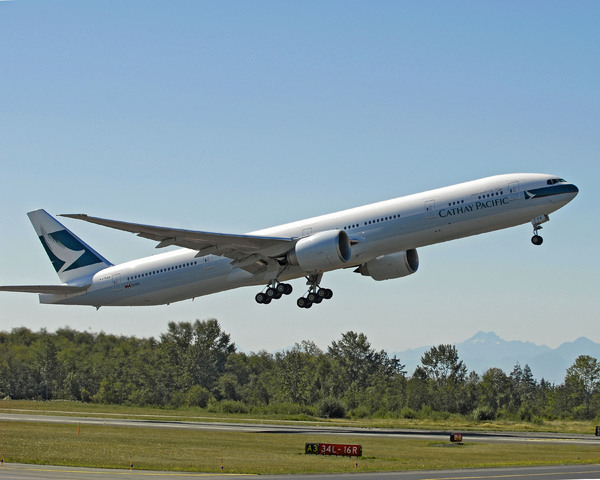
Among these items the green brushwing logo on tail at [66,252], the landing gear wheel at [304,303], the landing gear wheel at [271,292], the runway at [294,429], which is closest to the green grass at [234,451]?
the runway at [294,429]

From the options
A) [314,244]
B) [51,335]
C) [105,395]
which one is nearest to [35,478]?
[314,244]

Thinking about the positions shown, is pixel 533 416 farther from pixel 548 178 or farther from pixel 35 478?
pixel 35 478

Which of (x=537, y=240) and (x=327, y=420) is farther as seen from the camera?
(x=327, y=420)

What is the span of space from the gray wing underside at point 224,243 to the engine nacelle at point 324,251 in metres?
2.03

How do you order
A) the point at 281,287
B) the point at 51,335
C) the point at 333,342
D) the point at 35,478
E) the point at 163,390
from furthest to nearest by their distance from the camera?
the point at 333,342 < the point at 51,335 < the point at 163,390 < the point at 281,287 < the point at 35,478

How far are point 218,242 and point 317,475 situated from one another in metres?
20.3

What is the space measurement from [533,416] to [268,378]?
162 ft

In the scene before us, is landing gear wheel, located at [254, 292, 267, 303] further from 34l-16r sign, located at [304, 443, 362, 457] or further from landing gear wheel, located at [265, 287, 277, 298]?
34l-16r sign, located at [304, 443, 362, 457]

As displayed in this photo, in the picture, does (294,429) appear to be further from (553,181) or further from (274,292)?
(553,181)

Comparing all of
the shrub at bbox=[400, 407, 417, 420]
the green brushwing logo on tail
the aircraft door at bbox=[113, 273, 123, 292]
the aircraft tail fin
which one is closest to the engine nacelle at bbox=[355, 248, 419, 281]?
the aircraft door at bbox=[113, 273, 123, 292]

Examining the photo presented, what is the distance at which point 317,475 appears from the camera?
102 feet

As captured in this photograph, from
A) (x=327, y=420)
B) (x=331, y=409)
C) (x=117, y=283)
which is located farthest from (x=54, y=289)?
(x=331, y=409)

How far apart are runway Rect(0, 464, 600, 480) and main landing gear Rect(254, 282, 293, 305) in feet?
62.9

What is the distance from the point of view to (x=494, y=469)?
115ft
